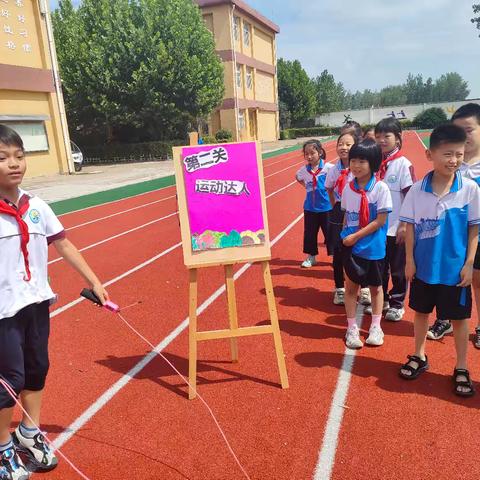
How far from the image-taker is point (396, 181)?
4262mm

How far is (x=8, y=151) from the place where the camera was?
7.77 feet

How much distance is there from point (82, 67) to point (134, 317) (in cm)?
2512

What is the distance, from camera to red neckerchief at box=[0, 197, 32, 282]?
2.39m

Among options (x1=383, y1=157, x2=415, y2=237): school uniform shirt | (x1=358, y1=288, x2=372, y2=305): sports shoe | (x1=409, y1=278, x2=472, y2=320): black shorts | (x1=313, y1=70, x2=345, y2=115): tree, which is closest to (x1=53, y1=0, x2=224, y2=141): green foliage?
(x1=358, y1=288, x2=372, y2=305): sports shoe

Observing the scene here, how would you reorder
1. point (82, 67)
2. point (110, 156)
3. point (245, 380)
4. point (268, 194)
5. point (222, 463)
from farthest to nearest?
point (110, 156), point (82, 67), point (268, 194), point (245, 380), point (222, 463)

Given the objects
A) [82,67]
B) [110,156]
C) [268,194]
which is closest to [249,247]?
[268,194]

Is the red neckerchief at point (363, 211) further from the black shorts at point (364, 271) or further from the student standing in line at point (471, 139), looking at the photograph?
the student standing in line at point (471, 139)

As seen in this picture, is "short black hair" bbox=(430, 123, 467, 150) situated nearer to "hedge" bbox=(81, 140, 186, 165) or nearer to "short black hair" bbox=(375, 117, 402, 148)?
"short black hair" bbox=(375, 117, 402, 148)

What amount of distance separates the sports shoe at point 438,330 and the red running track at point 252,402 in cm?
8

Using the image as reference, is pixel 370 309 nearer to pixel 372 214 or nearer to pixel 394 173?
pixel 372 214

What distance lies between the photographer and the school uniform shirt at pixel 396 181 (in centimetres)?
425

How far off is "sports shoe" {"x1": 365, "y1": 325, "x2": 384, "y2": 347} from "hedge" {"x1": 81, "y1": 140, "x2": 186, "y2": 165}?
85.9 feet

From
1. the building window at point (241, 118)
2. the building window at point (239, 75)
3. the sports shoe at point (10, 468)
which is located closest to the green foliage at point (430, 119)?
the building window at point (241, 118)

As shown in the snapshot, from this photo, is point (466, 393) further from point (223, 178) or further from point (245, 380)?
point (223, 178)
